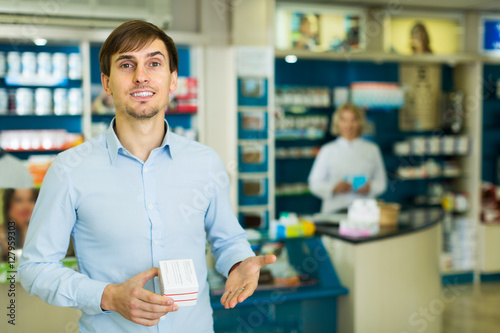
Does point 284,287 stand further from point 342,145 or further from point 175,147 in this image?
point 342,145

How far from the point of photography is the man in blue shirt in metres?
1.47

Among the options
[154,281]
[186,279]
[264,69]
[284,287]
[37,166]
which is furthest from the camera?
[264,69]

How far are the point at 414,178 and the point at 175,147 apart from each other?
530cm

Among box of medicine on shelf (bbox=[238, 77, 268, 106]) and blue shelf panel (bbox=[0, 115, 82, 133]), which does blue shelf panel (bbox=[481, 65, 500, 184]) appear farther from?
blue shelf panel (bbox=[0, 115, 82, 133])

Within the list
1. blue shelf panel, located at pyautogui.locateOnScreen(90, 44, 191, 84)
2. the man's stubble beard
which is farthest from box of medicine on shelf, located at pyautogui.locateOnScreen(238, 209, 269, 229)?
the man's stubble beard

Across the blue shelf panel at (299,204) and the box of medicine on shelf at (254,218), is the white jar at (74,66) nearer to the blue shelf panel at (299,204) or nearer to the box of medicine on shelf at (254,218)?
the box of medicine on shelf at (254,218)

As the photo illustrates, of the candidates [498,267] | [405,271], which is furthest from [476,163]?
[405,271]

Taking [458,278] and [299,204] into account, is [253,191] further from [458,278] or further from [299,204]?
[458,278]

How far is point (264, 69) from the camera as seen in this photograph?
5449mm

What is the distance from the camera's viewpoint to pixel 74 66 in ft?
16.4

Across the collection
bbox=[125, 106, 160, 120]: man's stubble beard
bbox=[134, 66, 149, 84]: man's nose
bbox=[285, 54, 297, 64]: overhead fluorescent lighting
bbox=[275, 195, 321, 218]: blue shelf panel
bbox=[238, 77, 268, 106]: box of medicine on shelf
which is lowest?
bbox=[275, 195, 321, 218]: blue shelf panel

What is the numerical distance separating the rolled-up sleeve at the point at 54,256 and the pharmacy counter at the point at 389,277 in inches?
86.9

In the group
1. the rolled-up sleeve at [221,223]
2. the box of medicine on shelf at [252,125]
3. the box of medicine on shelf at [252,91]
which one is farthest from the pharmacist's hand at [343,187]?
the rolled-up sleeve at [221,223]

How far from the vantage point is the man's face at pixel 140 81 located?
1.56 m
